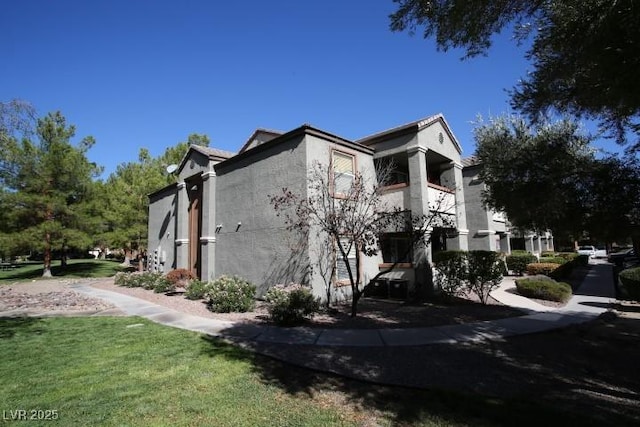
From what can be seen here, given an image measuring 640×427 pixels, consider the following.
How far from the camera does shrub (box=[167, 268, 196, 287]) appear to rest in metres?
16.0

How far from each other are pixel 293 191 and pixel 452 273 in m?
6.97

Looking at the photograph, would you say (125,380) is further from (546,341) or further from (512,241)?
(512,241)

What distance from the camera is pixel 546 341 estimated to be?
7910 millimetres

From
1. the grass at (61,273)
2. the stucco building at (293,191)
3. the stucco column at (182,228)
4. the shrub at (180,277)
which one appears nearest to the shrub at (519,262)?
the stucco building at (293,191)

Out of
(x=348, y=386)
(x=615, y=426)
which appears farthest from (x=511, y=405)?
(x=348, y=386)

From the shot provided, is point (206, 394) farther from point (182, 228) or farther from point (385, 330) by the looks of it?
point (182, 228)

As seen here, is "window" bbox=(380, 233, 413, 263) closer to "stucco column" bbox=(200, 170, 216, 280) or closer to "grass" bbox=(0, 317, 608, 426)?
"stucco column" bbox=(200, 170, 216, 280)

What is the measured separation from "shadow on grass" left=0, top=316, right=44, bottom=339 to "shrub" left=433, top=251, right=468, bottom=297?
1317 centimetres

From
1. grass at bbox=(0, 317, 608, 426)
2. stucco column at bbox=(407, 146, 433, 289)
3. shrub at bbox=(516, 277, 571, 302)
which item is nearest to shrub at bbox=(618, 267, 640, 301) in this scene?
shrub at bbox=(516, 277, 571, 302)

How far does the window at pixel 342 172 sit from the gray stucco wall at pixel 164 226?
12.8m

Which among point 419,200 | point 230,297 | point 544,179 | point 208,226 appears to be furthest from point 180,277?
point 544,179

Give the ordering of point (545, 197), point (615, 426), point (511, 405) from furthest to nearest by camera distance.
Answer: point (545, 197) → point (511, 405) → point (615, 426)

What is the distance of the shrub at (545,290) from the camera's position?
42.4 feet

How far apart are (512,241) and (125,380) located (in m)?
33.6
